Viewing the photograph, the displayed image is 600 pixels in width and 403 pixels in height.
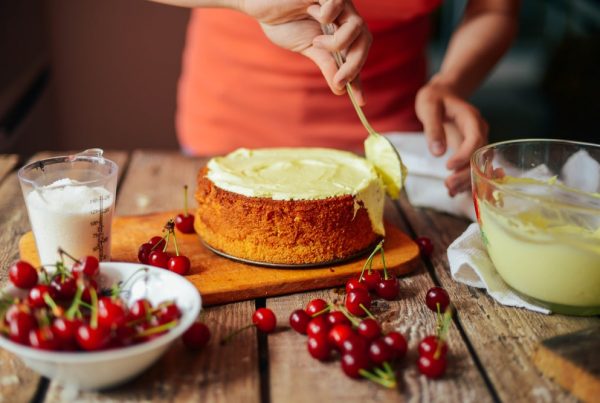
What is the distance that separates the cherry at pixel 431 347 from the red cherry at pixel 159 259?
494 millimetres

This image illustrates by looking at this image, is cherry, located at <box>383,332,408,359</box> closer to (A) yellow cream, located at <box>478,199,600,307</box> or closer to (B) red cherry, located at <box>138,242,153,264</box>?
(A) yellow cream, located at <box>478,199,600,307</box>

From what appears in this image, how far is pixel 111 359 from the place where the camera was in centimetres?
80

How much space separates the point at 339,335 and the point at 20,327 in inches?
16.5

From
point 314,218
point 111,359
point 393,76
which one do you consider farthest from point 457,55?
point 111,359

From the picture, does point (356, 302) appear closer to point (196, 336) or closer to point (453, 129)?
point (196, 336)

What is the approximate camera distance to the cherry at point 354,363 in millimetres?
894

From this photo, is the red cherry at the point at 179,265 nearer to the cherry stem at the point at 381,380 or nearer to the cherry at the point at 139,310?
the cherry at the point at 139,310

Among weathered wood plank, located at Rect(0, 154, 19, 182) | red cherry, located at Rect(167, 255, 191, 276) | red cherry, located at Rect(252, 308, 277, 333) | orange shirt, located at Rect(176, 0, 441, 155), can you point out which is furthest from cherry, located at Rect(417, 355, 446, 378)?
weathered wood plank, located at Rect(0, 154, 19, 182)

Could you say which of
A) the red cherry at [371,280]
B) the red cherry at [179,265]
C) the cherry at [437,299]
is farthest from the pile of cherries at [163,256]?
the cherry at [437,299]

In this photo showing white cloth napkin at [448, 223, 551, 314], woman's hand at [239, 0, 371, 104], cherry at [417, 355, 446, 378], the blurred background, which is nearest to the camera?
cherry at [417, 355, 446, 378]

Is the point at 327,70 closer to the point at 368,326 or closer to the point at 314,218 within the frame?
the point at 314,218

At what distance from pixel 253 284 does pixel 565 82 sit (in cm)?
371

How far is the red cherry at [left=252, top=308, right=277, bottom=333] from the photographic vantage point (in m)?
1.01

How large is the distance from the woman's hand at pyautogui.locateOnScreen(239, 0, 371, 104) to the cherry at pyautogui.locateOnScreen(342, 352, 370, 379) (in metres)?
0.57
